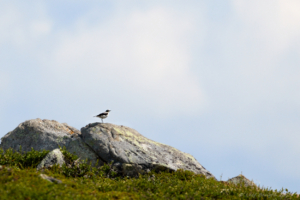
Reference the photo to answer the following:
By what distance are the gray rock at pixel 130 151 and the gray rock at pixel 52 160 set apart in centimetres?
246

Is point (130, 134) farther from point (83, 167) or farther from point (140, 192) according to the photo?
point (140, 192)

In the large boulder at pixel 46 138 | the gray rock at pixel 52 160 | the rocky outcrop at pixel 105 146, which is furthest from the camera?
the large boulder at pixel 46 138

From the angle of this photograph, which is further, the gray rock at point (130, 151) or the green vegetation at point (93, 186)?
the gray rock at point (130, 151)

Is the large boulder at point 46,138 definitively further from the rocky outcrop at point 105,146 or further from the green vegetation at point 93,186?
the green vegetation at point 93,186

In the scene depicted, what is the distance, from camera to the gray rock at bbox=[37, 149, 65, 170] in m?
18.5

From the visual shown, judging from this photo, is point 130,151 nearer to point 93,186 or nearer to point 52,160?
point 52,160

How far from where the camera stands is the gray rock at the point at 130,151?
2073 centimetres

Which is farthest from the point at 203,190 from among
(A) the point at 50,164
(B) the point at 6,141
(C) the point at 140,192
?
(B) the point at 6,141

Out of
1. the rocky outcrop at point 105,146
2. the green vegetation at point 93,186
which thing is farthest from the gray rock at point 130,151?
the green vegetation at point 93,186

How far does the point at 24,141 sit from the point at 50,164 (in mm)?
5046

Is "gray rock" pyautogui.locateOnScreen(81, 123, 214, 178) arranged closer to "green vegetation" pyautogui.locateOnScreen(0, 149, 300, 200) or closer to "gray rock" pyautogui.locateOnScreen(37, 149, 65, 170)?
"green vegetation" pyautogui.locateOnScreen(0, 149, 300, 200)

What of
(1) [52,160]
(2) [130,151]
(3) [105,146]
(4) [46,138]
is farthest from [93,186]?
(4) [46,138]

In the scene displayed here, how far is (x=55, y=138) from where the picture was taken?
872 inches

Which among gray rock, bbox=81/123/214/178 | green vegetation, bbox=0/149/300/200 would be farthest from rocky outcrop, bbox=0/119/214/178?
green vegetation, bbox=0/149/300/200
